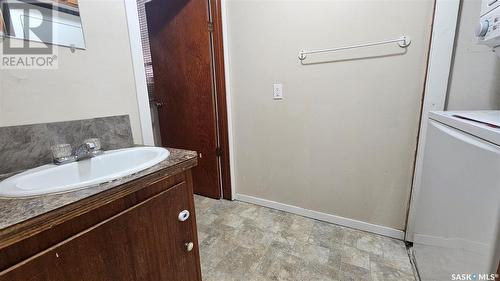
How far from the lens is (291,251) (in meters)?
1.39

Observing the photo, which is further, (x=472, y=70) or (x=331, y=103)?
(x=331, y=103)

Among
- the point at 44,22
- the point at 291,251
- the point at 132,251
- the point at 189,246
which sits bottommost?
→ the point at 291,251

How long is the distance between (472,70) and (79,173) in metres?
1.84

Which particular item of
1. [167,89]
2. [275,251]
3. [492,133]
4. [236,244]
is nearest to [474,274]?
[492,133]

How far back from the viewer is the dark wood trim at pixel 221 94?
1.73 metres

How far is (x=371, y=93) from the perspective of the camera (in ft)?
4.50

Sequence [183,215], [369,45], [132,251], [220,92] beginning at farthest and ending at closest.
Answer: [220,92] → [369,45] → [183,215] → [132,251]

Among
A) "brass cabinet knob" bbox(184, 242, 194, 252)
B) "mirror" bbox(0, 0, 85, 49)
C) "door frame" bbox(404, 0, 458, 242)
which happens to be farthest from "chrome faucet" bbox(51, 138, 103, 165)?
"door frame" bbox(404, 0, 458, 242)

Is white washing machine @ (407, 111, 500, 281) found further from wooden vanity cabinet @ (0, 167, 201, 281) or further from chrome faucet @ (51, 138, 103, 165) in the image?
chrome faucet @ (51, 138, 103, 165)

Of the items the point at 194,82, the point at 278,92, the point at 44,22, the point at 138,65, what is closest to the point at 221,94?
the point at 194,82

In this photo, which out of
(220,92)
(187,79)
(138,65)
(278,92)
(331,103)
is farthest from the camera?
(187,79)

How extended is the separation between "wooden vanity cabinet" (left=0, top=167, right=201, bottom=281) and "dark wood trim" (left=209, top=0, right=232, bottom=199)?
1.16m

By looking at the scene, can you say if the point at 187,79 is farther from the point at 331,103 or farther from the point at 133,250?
the point at 133,250

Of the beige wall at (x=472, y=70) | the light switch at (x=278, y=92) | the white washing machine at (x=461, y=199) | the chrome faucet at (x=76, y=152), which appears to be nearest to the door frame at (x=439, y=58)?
the beige wall at (x=472, y=70)
